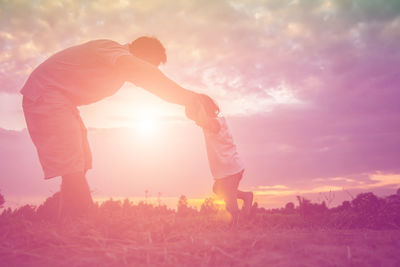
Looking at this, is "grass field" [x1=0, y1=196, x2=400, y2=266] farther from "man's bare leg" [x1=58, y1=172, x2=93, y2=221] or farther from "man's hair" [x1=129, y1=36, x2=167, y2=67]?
"man's hair" [x1=129, y1=36, x2=167, y2=67]

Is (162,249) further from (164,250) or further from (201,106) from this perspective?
(201,106)

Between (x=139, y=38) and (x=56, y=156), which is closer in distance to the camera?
(x=56, y=156)

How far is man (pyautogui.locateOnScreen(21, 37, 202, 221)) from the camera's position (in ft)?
11.7

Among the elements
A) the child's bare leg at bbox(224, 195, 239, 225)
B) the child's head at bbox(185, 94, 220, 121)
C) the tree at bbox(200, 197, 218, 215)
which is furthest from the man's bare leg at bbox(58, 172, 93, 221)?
the tree at bbox(200, 197, 218, 215)

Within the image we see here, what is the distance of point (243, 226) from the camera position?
4.08m

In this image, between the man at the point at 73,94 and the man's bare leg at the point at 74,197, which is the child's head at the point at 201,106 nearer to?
the man at the point at 73,94

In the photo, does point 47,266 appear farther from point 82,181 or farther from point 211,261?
point 82,181

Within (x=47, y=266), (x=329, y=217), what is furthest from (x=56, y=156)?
(x=329, y=217)

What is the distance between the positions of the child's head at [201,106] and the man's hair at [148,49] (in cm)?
93

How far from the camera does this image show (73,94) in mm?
4059

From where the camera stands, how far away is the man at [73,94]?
3.58 m

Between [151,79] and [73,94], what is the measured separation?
1.21 meters

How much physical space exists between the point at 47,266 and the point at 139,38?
3.28 meters

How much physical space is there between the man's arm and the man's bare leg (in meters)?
1.31
